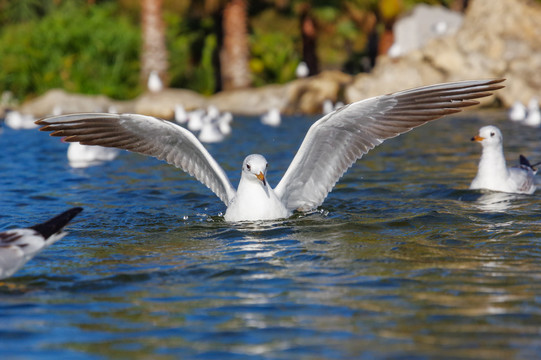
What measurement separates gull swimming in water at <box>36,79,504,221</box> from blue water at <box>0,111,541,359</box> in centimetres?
24

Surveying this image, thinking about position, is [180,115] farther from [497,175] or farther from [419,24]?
[497,175]

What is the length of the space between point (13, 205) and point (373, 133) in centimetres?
399

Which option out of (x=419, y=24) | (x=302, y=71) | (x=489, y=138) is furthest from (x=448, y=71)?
(x=489, y=138)

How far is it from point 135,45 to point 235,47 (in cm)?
374

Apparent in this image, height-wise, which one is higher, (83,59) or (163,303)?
(83,59)

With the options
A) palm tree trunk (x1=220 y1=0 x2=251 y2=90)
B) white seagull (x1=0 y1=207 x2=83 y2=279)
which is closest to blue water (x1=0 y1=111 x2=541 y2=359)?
white seagull (x1=0 y1=207 x2=83 y2=279)

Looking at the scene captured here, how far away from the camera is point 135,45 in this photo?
91.2 ft

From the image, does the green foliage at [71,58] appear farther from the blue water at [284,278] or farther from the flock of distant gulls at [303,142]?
the flock of distant gulls at [303,142]

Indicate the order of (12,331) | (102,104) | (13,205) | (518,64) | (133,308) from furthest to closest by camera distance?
(102,104) < (518,64) < (13,205) < (133,308) < (12,331)

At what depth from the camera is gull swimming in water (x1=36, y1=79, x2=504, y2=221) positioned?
23.5 ft

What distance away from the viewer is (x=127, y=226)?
7500 millimetres

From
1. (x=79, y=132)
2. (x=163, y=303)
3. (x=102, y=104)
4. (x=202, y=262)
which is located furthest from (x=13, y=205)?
(x=102, y=104)

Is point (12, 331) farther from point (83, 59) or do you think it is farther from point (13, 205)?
point (83, 59)

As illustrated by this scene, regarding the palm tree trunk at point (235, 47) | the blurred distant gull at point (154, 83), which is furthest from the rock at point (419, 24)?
the blurred distant gull at point (154, 83)
